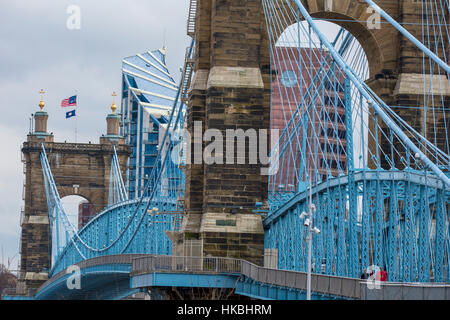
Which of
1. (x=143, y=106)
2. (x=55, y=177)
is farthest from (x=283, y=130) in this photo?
(x=143, y=106)

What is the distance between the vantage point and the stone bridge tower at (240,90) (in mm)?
62719

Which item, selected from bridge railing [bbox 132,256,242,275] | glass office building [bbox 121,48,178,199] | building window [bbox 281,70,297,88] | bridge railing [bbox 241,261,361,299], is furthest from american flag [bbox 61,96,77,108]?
bridge railing [bbox 241,261,361,299]

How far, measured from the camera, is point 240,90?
63.3 m

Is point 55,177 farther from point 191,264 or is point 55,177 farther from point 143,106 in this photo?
point 191,264

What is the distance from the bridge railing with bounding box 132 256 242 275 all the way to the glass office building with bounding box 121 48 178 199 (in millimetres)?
114895

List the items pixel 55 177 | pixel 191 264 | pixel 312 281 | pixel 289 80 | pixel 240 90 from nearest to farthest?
pixel 312 281 → pixel 289 80 → pixel 191 264 → pixel 240 90 → pixel 55 177

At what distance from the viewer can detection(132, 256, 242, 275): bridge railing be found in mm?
60188

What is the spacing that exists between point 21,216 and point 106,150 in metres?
12.4

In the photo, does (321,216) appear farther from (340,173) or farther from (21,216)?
(21,216)

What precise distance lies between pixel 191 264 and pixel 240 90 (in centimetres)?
880

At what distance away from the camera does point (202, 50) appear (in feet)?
215

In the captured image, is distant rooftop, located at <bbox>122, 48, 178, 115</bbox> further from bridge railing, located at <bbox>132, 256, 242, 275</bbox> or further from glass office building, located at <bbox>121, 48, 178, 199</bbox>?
bridge railing, located at <bbox>132, 256, 242, 275</bbox>
